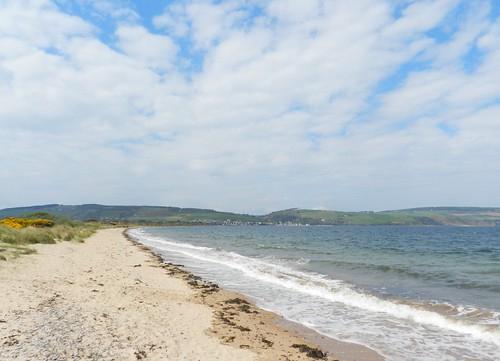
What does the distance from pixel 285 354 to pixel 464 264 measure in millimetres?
27507

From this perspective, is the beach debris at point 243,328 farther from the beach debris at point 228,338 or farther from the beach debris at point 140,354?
the beach debris at point 140,354

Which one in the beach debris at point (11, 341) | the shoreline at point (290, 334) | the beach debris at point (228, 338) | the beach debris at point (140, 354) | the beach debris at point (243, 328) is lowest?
the shoreline at point (290, 334)

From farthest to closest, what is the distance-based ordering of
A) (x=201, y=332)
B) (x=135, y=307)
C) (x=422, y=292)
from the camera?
(x=422, y=292) < (x=135, y=307) < (x=201, y=332)

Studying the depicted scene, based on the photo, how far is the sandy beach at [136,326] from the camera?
28.8 ft

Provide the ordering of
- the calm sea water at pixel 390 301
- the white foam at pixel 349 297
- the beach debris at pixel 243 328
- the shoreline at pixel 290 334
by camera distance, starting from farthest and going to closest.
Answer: the white foam at pixel 349 297 < the beach debris at pixel 243 328 < the calm sea water at pixel 390 301 < the shoreline at pixel 290 334

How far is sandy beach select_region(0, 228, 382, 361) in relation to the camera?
8.78 metres

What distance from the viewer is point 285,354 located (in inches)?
394

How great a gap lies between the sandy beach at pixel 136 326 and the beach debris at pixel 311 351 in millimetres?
26

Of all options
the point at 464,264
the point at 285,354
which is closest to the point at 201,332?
the point at 285,354

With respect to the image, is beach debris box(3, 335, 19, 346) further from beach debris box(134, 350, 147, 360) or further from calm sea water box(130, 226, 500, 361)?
calm sea water box(130, 226, 500, 361)

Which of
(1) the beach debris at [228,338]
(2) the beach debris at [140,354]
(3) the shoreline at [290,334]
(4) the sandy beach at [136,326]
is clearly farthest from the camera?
(1) the beach debris at [228,338]

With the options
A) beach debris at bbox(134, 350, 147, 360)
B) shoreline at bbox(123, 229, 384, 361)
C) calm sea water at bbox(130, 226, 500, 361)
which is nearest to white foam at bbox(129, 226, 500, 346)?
calm sea water at bbox(130, 226, 500, 361)

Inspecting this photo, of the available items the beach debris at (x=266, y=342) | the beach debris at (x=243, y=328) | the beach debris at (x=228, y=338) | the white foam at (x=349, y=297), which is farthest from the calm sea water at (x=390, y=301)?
the beach debris at (x=228, y=338)

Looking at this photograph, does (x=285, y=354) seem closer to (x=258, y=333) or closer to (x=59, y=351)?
(x=258, y=333)
